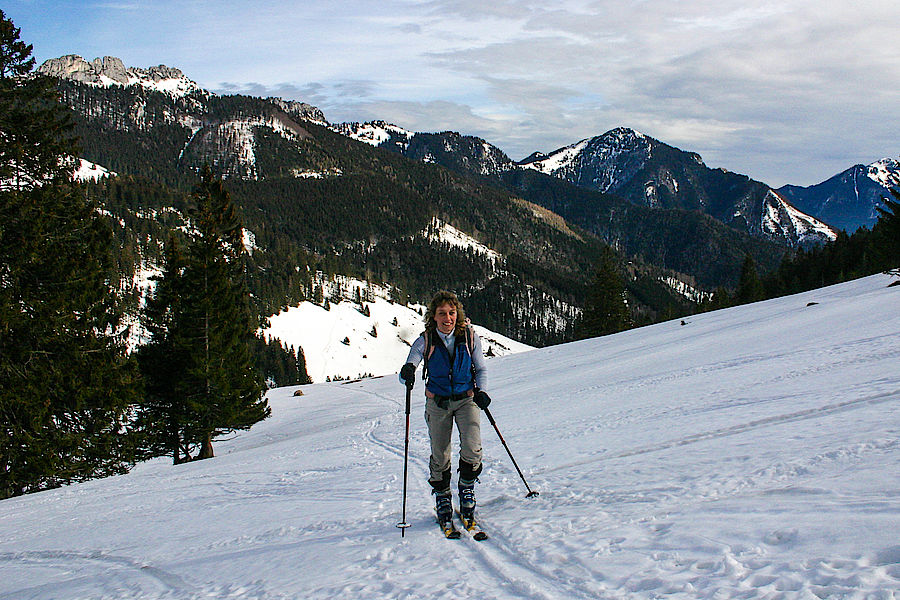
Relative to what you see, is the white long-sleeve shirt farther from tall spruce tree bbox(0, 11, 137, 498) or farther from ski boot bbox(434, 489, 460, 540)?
tall spruce tree bbox(0, 11, 137, 498)

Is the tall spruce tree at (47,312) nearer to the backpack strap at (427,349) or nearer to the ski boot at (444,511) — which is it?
the backpack strap at (427,349)

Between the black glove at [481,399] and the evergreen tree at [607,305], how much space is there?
5714 centimetres

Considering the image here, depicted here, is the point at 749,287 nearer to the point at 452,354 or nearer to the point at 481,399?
the point at 481,399

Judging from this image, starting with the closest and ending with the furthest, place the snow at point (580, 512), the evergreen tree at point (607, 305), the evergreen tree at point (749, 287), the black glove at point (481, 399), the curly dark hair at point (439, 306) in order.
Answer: the snow at point (580, 512), the black glove at point (481, 399), the curly dark hair at point (439, 306), the evergreen tree at point (607, 305), the evergreen tree at point (749, 287)

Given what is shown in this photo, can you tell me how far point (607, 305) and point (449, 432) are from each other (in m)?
58.0

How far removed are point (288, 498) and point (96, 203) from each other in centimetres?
1503

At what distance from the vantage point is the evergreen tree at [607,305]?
61188 millimetres

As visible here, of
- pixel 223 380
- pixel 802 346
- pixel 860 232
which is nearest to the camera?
pixel 802 346

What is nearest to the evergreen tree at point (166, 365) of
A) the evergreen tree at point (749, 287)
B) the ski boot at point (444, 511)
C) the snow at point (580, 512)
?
the snow at point (580, 512)

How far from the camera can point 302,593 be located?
17.1ft

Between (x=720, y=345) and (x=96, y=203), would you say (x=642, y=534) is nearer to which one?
(x=720, y=345)

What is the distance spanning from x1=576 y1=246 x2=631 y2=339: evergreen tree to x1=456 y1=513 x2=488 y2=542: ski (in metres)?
57.2

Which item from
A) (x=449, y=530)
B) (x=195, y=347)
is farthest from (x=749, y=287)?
(x=449, y=530)

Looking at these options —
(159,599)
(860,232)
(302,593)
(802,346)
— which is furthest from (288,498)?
(860,232)
